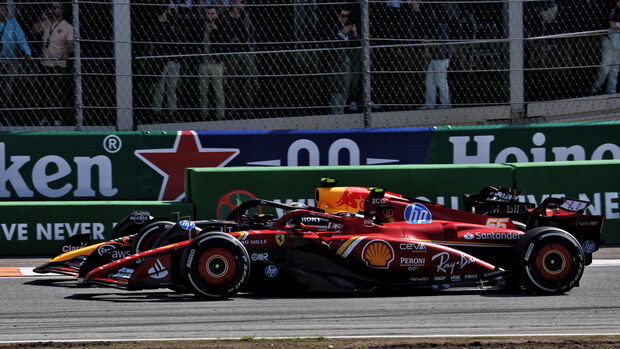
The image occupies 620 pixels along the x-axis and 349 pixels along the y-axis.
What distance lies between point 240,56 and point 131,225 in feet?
10.7

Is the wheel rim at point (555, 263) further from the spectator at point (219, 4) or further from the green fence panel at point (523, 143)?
the spectator at point (219, 4)

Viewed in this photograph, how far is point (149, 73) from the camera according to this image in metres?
11.9

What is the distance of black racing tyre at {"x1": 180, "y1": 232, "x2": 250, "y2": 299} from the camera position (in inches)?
301

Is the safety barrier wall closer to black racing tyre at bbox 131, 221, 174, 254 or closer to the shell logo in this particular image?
black racing tyre at bbox 131, 221, 174, 254

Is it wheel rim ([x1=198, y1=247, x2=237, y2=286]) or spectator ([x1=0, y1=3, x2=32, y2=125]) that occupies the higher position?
spectator ([x1=0, y1=3, x2=32, y2=125])

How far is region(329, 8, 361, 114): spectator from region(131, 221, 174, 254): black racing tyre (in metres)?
3.83

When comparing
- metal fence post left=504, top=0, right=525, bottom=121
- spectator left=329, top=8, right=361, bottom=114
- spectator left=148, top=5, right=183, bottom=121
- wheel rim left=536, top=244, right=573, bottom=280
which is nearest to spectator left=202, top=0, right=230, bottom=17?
spectator left=148, top=5, right=183, bottom=121

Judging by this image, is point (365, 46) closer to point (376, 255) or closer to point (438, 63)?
point (438, 63)

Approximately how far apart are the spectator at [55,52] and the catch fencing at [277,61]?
0.06 feet

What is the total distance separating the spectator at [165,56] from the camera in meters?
11.7

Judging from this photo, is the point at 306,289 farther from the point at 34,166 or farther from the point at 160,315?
the point at 34,166

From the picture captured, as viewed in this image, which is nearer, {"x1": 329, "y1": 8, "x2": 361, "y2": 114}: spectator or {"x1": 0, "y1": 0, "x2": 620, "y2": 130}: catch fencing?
{"x1": 0, "y1": 0, "x2": 620, "y2": 130}: catch fencing

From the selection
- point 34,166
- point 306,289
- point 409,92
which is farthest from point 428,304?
point 34,166

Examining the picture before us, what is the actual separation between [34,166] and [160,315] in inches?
197
